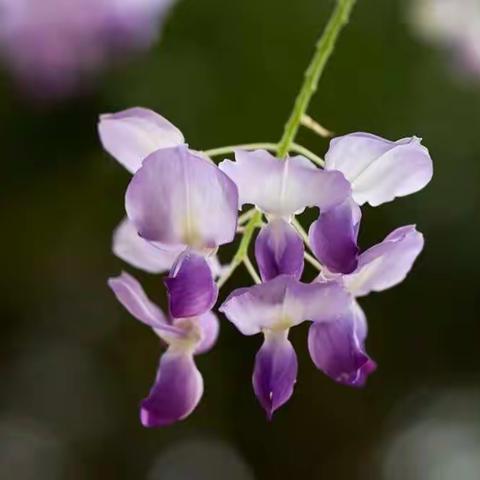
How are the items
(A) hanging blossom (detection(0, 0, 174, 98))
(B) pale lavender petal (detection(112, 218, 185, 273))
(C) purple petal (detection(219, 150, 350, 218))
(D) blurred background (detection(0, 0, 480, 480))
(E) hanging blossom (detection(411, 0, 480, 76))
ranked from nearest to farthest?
(C) purple petal (detection(219, 150, 350, 218))
(B) pale lavender petal (detection(112, 218, 185, 273))
(E) hanging blossom (detection(411, 0, 480, 76))
(A) hanging blossom (detection(0, 0, 174, 98))
(D) blurred background (detection(0, 0, 480, 480))

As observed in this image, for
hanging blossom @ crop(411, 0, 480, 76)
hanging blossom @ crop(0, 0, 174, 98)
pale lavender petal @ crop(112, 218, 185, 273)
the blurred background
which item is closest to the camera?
pale lavender petal @ crop(112, 218, 185, 273)

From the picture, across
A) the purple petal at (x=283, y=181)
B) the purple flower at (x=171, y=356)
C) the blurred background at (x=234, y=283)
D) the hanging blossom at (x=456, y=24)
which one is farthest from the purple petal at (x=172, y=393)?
the blurred background at (x=234, y=283)

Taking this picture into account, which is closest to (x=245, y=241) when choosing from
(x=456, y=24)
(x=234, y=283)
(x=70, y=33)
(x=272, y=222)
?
(x=272, y=222)

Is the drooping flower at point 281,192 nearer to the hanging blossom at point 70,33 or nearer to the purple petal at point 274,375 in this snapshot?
the purple petal at point 274,375

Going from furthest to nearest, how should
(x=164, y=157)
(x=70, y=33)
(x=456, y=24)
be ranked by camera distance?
(x=70, y=33), (x=456, y=24), (x=164, y=157)

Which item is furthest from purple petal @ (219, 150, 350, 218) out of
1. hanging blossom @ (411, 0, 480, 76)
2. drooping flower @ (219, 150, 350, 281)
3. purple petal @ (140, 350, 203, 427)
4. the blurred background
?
the blurred background

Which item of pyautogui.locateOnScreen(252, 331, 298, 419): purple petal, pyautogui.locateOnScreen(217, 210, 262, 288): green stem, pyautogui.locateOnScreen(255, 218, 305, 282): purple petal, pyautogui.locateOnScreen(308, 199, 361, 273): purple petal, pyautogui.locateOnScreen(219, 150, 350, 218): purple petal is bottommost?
pyautogui.locateOnScreen(252, 331, 298, 419): purple petal

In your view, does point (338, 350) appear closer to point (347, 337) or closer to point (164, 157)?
point (347, 337)

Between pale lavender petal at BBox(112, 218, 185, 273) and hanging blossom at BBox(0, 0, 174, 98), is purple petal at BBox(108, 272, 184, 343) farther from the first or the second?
hanging blossom at BBox(0, 0, 174, 98)
